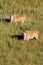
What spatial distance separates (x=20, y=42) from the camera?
1867cm

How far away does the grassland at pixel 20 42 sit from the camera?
52.9ft

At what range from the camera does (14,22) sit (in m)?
24.0

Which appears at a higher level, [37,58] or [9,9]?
[9,9]

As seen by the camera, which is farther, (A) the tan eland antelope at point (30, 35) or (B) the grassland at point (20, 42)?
(A) the tan eland antelope at point (30, 35)

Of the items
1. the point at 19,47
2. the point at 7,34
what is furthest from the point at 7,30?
the point at 19,47

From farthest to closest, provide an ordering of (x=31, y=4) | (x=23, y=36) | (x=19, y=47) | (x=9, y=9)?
1. (x=31, y=4)
2. (x=9, y=9)
3. (x=23, y=36)
4. (x=19, y=47)

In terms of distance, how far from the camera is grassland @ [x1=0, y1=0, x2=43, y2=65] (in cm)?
1611

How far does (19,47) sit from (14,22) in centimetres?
639

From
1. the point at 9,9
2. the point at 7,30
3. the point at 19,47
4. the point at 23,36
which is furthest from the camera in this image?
the point at 9,9

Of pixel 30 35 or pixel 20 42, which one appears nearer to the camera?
pixel 20 42

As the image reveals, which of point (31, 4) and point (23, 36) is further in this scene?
point (31, 4)

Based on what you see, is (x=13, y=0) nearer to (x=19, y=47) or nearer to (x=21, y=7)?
(x=21, y=7)

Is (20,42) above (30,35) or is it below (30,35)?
below

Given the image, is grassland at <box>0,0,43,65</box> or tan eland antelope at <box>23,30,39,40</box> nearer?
grassland at <box>0,0,43,65</box>
